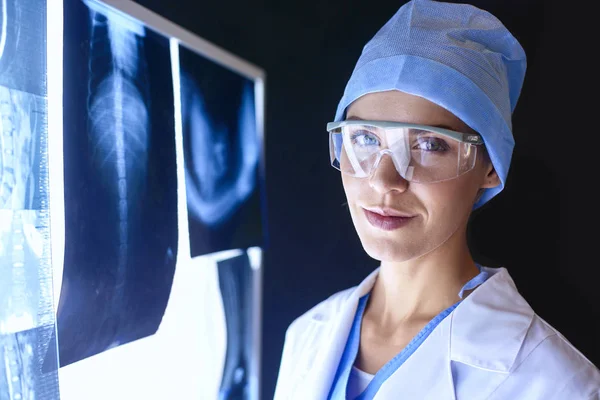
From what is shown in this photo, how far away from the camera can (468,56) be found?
1021mm

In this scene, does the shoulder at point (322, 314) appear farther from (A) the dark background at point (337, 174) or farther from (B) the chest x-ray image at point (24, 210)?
(B) the chest x-ray image at point (24, 210)

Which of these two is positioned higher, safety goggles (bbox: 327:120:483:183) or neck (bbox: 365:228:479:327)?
safety goggles (bbox: 327:120:483:183)

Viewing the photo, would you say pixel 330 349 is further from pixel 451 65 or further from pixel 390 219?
pixel 451 65

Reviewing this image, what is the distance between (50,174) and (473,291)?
82 centimetres

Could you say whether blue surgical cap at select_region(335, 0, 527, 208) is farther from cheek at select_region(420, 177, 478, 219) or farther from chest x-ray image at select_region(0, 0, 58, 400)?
chest x-ray image at select_region(0, 0, 58, 400)

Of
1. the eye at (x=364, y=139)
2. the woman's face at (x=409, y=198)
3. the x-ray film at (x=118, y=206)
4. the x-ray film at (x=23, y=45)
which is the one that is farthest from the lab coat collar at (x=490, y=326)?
the x-ray film at (x=23, y=45)

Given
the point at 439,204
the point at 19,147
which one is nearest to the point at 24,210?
the point at 19,147

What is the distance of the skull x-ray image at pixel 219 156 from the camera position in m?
1.24

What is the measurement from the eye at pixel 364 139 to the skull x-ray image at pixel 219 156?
0.40 metres

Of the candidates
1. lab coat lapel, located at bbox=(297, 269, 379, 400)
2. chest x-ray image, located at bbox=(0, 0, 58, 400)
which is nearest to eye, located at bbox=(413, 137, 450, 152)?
lab coat lapel, located at bbox=(297, 269, 379, 400)

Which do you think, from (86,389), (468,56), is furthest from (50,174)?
(468,56)

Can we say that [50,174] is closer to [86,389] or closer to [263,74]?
[86,389]

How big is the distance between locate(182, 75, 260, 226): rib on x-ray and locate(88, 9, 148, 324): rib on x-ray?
180 millimetres

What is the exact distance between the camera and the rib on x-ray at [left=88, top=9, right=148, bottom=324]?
0.93m
